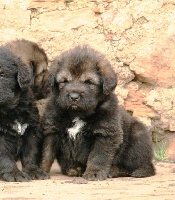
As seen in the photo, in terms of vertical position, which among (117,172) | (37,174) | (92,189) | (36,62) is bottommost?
(117,172)

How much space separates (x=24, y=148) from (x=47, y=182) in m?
0.81

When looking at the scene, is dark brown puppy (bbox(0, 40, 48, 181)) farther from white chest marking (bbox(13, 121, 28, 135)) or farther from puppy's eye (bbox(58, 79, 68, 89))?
puppy's eye (bbox(58, 79, 68, 89))

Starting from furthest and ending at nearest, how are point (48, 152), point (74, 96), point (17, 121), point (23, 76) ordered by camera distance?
1. point (48, 152)
2. point (17, 121)
3. point (23, 76)
4. point (74, 96)

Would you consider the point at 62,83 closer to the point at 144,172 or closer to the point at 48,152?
the point at 48,152

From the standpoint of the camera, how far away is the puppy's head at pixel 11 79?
777 centimetres

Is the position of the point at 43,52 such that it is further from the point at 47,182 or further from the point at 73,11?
the point at 47,182

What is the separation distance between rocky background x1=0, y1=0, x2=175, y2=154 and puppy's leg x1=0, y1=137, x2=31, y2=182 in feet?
6.87

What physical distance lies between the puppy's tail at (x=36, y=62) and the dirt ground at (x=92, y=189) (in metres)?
1.35

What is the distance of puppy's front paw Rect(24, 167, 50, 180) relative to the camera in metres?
7.79

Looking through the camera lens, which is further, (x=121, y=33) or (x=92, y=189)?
(x=121, y=33)

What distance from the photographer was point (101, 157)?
25.9ft

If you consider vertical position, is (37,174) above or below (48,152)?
below

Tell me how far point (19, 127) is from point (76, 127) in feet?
2.32

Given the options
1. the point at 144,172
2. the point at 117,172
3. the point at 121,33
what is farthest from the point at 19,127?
the point at 121,33
